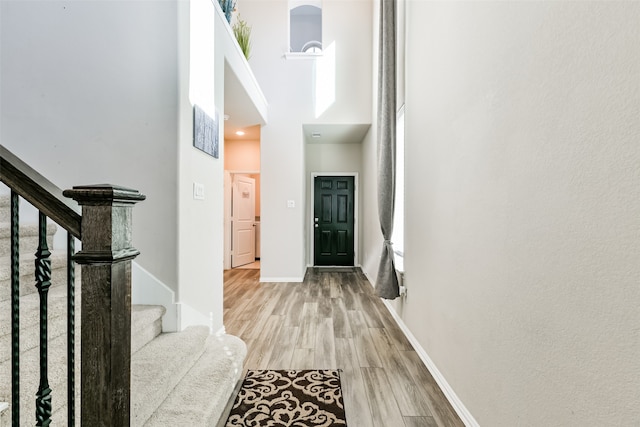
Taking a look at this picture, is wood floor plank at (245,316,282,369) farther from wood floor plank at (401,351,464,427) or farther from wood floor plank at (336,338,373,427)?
wood floor plank at (401,351,464,427)

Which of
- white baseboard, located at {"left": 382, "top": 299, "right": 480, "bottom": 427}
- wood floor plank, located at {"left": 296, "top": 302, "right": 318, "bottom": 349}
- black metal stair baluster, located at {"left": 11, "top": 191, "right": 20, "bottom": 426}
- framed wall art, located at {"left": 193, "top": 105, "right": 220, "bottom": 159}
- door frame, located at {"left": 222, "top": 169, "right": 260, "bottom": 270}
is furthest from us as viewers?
door frame, located at {"left": 222, "top": 169, "right": 260, "bottom": 270}

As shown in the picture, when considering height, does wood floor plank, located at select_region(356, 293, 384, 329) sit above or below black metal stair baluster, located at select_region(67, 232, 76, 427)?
below

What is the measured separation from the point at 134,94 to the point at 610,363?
2.55 m

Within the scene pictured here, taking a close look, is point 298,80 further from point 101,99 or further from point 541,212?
point 541,212

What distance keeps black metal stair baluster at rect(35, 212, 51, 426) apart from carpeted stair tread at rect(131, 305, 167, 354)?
84cm

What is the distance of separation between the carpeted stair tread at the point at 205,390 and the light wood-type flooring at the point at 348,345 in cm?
24

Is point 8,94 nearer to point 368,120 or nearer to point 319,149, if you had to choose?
point 368,120

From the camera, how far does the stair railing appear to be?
785 millimetres

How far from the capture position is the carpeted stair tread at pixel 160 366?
52.9 inches

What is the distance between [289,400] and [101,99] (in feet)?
7.24

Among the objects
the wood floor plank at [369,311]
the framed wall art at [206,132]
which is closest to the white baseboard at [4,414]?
the framed wall art at [206,132]

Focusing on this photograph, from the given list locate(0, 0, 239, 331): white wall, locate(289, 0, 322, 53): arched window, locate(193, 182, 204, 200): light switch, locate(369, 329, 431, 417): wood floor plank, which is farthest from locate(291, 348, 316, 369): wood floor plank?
locate(289, 0, 322, 53): arched window

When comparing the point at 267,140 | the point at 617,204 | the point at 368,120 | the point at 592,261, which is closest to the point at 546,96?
the point at 617,204

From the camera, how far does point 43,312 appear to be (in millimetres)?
818
